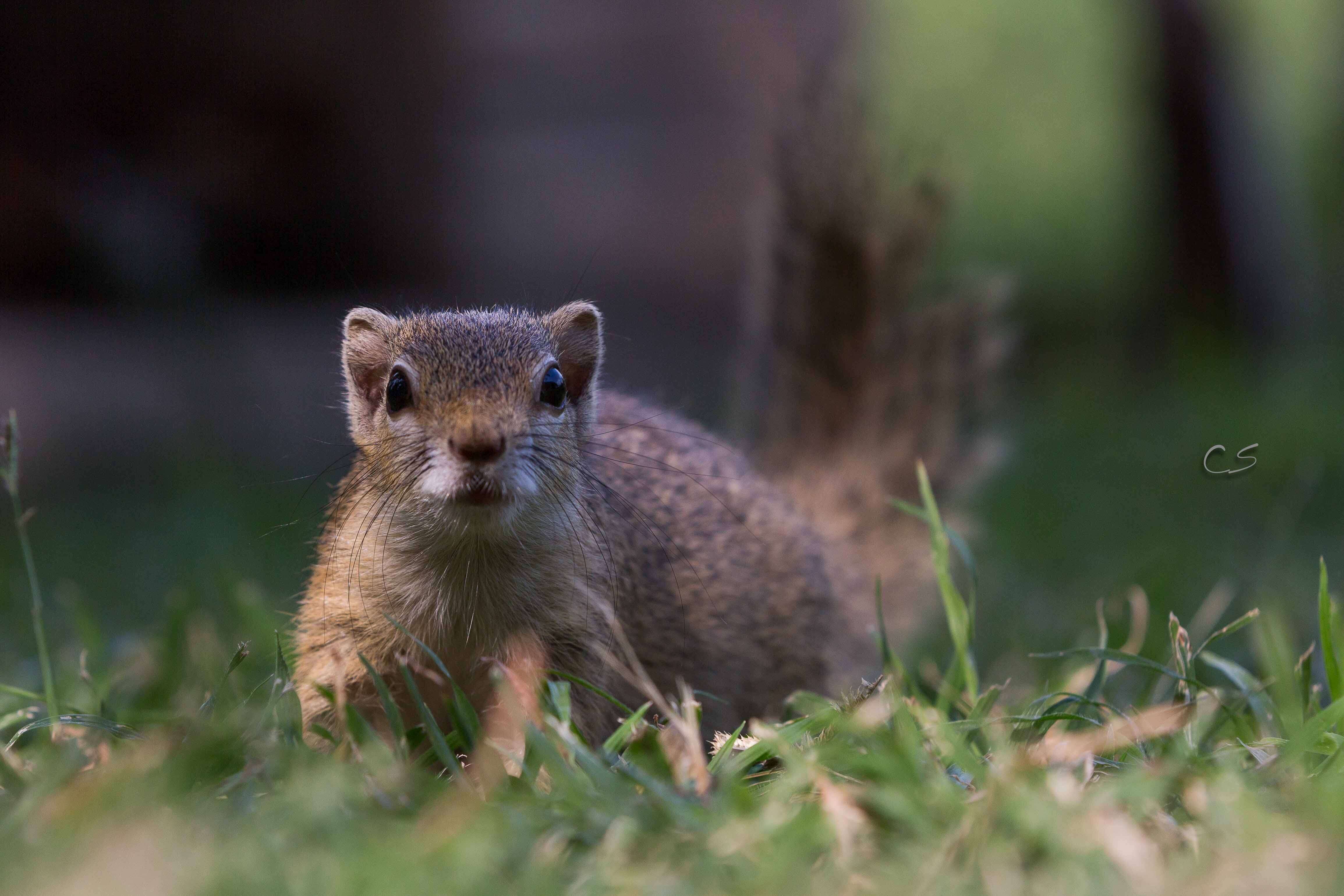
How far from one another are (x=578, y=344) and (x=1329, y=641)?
1.97 metres

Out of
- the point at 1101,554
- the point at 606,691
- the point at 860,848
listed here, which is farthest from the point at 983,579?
the point at 860,848

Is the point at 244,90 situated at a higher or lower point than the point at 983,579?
higher

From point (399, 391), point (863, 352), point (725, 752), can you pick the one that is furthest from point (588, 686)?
point (863, 352)

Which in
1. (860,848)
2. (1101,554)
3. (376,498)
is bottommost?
(1101,554)

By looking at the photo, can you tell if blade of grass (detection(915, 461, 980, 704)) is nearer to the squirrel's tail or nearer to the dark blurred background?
the dark blurred background

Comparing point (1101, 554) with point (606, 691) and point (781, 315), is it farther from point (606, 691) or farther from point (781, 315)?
point (606, 691)

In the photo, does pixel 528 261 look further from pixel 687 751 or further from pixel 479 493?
pixel 687 751

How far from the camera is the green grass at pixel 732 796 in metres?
1.88

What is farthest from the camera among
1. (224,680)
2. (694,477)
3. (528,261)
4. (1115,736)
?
(528,261)

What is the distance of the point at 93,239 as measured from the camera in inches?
285

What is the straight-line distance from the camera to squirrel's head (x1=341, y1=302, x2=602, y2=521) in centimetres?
270

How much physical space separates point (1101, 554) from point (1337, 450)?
2.34 meters

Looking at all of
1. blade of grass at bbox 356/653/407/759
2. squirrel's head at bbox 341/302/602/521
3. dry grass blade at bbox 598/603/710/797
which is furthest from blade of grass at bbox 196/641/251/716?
dry grass blade at bbox 598/603/710/797

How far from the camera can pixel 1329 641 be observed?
284 cm
